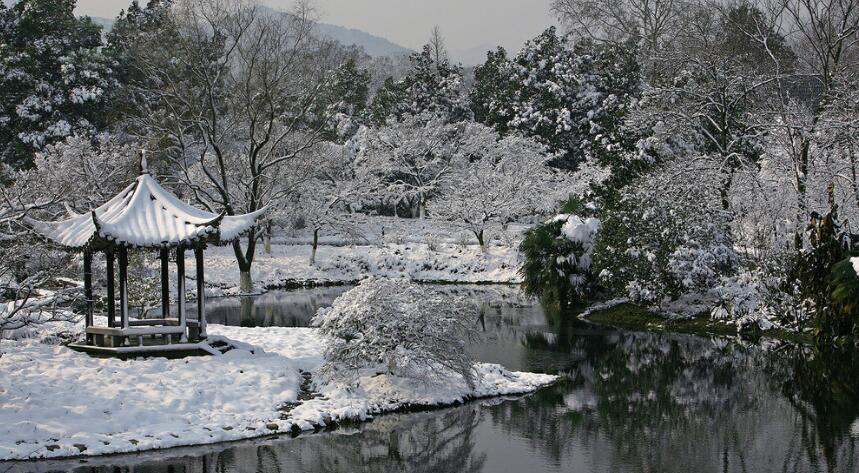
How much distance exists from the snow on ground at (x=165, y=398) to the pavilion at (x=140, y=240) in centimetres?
59

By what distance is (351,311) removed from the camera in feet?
47.8

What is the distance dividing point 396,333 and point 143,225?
5.29 meters

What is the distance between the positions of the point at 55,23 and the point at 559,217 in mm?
31852

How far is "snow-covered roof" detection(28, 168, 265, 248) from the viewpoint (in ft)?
50.1

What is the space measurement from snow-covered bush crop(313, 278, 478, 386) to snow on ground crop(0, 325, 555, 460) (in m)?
0.35

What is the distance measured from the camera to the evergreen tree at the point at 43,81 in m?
43.3

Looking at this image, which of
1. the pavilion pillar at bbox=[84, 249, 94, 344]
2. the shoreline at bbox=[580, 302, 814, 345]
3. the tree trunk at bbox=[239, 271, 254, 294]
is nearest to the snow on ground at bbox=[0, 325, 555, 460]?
the pavilion pillar at bbox=[84, 249, 94, 344]

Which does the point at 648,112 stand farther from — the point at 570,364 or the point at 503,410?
the point at 503,410

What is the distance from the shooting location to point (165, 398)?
43.1ft

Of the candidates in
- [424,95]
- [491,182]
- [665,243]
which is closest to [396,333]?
[665,243]

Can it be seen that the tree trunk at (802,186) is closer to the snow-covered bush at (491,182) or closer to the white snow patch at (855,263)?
the white snow patch at (855,263)

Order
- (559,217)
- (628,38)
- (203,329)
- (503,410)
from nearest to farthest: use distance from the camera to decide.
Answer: (503,410) < (203,329) < (559,217) < (628,38)

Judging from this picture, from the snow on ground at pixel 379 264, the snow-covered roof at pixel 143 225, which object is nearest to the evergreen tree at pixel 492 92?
the snow on ground at pixel 379 264

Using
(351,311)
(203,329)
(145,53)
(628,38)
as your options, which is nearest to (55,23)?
(145,53)
